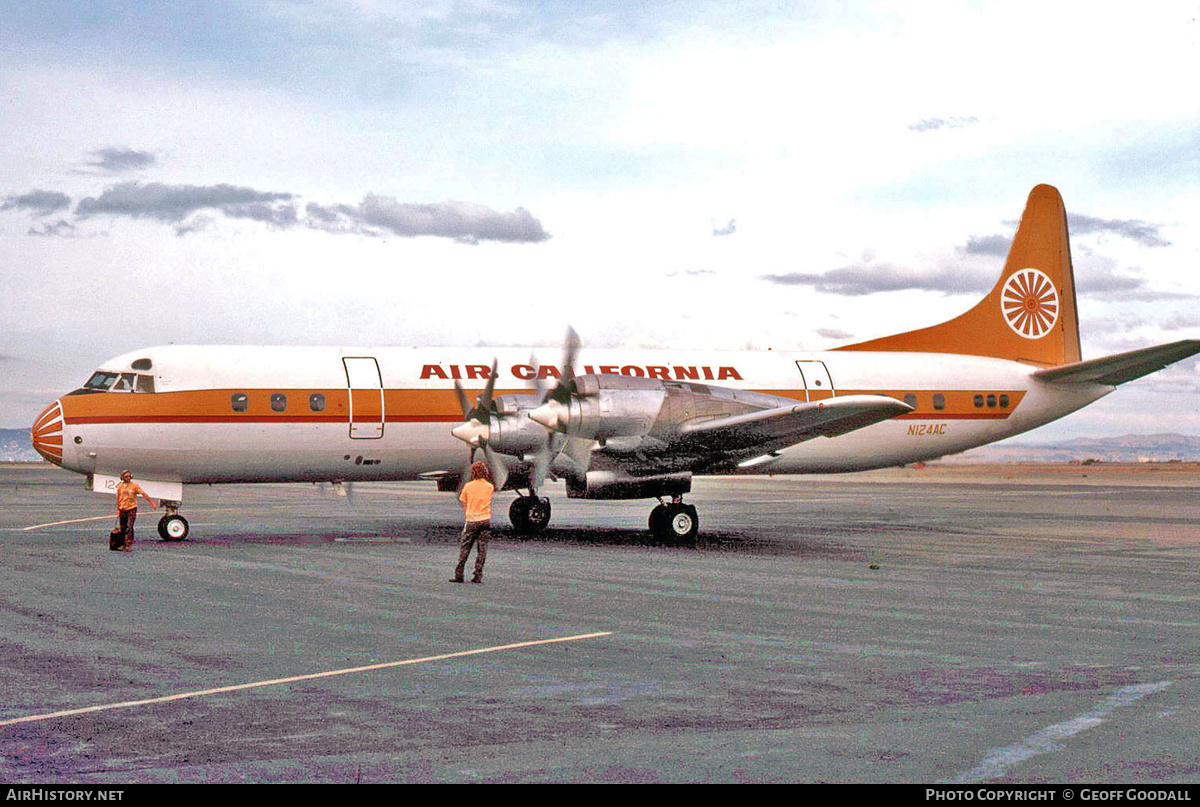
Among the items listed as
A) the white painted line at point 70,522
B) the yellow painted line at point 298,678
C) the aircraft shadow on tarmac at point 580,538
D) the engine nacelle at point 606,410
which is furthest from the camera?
the white painted line at point 70,522

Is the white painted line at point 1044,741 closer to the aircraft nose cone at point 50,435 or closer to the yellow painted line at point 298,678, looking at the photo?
the yellow painted line at point 298,678

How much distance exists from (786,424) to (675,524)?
11.3 ft

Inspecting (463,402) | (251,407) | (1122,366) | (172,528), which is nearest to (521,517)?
(463,402)

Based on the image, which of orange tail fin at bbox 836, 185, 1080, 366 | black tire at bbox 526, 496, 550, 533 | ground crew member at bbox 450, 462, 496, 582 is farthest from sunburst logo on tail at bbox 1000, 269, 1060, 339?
ground crew member at bbox 450, 462, 496, 582

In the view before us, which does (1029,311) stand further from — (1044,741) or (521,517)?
(1044,741)

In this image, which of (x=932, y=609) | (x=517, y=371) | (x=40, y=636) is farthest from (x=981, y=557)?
(x=40, y=636)

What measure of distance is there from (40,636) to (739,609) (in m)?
8.48

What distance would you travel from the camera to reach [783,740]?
324 inches

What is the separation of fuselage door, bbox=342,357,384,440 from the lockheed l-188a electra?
0.11 ft

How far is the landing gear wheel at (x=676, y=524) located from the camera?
1035 inches

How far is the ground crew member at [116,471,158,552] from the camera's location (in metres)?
23.3

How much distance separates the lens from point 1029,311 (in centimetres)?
3550

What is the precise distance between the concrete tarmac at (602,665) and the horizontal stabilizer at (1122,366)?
6.56 meters

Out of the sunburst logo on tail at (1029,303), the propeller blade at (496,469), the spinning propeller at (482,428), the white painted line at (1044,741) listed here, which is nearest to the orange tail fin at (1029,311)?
the sunburst logo on tail at (1029,303)
